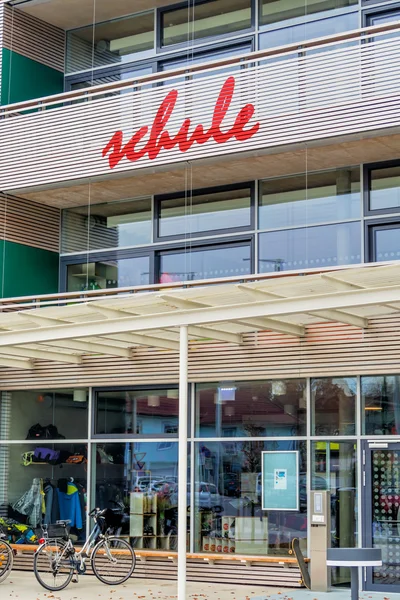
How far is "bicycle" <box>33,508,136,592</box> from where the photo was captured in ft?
51.0

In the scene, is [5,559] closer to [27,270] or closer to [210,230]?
[27,270]

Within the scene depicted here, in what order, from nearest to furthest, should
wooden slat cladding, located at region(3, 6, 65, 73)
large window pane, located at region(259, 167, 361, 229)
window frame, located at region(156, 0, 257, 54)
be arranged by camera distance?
large window pane, located at region(259, 167, 361, 229), window frame, located at region(156, 0, 257, 54), wooden slat cladding, located at region(3, 6, 65, 73)

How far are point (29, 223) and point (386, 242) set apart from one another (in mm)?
7003

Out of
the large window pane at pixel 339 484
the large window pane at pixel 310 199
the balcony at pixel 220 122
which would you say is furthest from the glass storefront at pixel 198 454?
the balcony at pixel 220 122

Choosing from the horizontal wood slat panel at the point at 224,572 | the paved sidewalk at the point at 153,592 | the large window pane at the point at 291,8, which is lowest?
the paved sidewalk at the point at 153,592

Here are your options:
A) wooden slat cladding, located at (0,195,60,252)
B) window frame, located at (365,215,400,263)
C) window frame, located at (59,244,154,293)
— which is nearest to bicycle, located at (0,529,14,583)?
window frame, located at (59,244,154,293)

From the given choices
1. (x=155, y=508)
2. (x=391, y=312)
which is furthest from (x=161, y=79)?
(x=155, y=508)

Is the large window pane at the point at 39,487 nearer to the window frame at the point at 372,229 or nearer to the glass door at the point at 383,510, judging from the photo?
the glass door at the point at 383,510

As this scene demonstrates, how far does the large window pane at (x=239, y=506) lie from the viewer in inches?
626

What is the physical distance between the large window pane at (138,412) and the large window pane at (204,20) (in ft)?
21.6

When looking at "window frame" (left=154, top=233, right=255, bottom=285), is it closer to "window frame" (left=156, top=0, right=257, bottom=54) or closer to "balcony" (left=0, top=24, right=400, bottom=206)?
"balcony" (left=0, top=24, right=400, bottom=206)

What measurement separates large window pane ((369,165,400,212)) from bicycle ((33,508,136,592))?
659 centimetres

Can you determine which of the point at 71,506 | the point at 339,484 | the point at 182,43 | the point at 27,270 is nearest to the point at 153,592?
the point at 339,484

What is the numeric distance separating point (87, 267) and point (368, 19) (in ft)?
22.6
